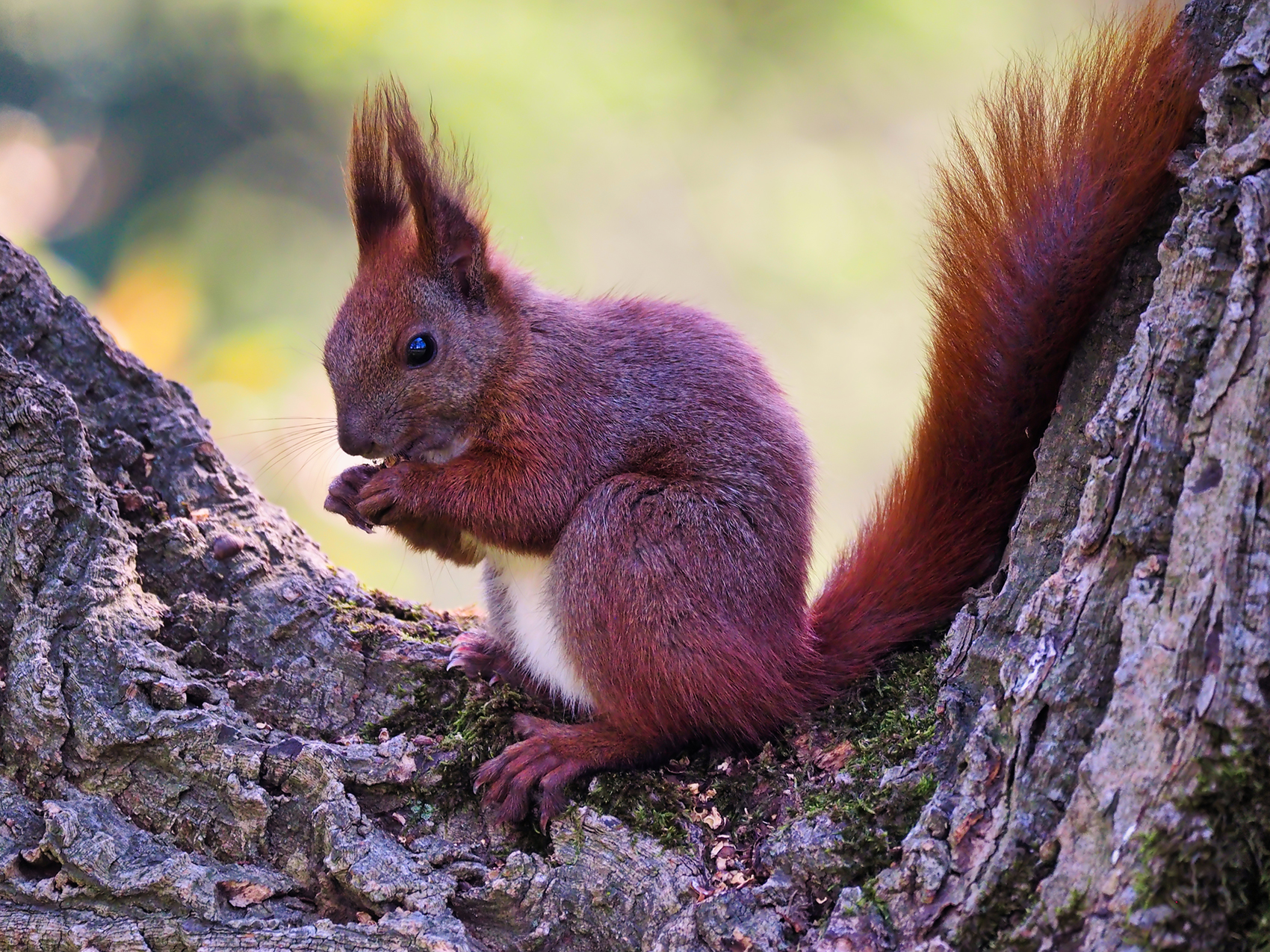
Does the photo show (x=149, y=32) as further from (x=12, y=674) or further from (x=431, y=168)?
(x=12, y=674)

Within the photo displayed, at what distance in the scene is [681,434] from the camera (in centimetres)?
208

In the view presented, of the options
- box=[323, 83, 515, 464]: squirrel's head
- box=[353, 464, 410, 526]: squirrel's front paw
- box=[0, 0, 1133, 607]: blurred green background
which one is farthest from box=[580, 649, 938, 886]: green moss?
box=[0, 0, 1133, 607]: blurred green background

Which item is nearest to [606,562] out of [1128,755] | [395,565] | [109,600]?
[109,600]

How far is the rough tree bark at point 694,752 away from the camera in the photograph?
1104 millimetres

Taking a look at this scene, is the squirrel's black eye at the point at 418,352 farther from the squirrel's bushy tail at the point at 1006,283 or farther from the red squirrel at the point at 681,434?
the squirrel's bushy tail at the point at 1006,283

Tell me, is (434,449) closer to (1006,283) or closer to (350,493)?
(350,493)

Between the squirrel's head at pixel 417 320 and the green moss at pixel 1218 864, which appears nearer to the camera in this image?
the green moss at pixel 1218 864

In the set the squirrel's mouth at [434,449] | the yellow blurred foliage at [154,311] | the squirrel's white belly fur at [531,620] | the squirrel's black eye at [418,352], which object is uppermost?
the yellow blurred foliage at [154,311]

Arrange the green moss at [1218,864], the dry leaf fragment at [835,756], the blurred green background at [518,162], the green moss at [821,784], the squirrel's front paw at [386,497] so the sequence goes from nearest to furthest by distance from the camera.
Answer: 1. the green moss at [1218,864]
2. the green moss at [821,784]
3. the dry leaf fragment at [835,756]
4. the squirrel's front paw at [386,497]
5. the blurred green background at [518,162]

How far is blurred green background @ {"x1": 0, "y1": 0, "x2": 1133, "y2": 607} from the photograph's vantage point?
12.1 ft

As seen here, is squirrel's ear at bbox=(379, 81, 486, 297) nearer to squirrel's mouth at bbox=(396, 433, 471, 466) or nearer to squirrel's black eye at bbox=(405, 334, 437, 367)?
squirrel's black eye at bbox=(405, 334, 437, 367)

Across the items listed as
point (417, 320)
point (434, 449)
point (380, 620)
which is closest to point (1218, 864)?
point (380, 620)

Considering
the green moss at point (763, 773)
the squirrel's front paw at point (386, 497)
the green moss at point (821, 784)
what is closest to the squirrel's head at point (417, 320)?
the squirrel's front paw at point (386, 497)

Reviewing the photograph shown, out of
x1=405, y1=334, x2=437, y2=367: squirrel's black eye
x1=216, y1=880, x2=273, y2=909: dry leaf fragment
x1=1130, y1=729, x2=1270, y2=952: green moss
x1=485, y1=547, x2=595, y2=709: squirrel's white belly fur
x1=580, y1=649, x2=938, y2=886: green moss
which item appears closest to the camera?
x1=1130, y1=729, x2=1270, y2=952: green moss
